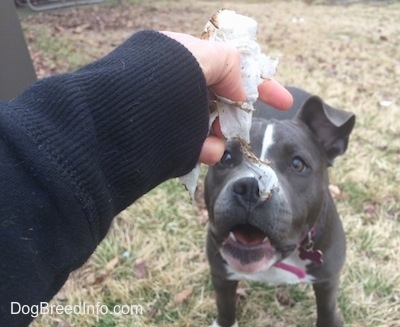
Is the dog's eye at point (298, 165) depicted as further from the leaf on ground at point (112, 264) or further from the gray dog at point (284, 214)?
the leaf on ground at point (112, 264)

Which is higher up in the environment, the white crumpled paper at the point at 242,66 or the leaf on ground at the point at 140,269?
the white crumpled paper at the point at 242,66

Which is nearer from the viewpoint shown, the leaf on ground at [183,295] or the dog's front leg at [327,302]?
the dog's front leg at [327,302]

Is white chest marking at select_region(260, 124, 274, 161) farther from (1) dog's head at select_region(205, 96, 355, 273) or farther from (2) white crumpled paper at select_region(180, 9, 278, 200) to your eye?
(2) white crumpled paper at select_region(180, 9, 278, 200)

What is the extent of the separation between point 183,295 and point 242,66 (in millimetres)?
1774

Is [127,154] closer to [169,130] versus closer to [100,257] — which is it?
[169,130]

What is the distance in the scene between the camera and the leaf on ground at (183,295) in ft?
9.79

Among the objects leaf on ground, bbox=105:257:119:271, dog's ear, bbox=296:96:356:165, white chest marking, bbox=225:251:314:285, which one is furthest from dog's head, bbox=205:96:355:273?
leaf on ground, bbox=105:257:119:271

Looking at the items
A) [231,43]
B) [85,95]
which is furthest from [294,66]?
[85,95]

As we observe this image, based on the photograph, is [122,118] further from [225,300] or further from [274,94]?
[225,300]

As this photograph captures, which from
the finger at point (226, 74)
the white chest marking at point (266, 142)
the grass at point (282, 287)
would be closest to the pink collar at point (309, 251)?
the white chest marking at point (266, 142)

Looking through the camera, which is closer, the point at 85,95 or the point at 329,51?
the point at 85,95

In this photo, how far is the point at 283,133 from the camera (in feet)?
7.89

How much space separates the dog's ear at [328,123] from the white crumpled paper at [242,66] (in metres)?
0.87

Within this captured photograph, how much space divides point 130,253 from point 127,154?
2.05 meters
